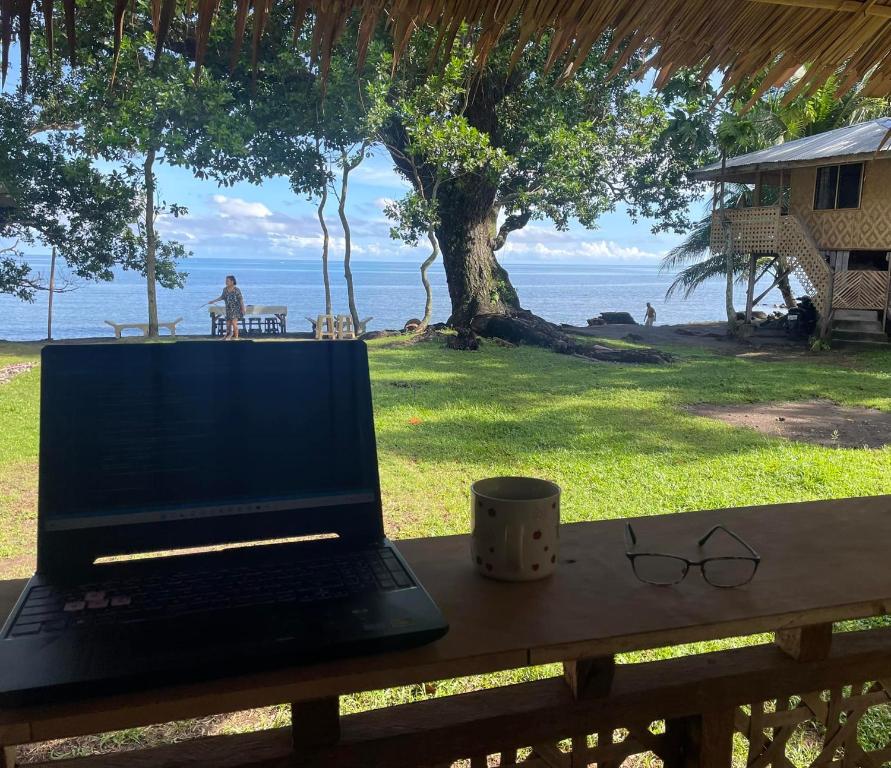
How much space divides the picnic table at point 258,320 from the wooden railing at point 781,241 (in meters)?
7.26

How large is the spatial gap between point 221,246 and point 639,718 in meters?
10.6

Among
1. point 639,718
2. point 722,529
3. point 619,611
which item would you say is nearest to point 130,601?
point 619,611

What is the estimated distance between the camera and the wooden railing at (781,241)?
11023 millimetres

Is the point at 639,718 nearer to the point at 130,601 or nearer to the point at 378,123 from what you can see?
the point at 130,601

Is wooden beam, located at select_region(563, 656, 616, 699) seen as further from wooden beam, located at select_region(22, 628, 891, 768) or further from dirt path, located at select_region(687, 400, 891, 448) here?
dirt path, located at select_region(687, 400, 891, 448)

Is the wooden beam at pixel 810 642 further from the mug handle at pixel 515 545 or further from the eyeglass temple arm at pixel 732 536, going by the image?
the mug handle at pixel 515 545

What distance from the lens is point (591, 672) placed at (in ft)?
3.17

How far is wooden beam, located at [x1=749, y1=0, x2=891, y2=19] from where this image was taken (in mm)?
1312

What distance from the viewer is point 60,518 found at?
2.84ft

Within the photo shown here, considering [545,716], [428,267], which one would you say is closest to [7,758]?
[545,716]

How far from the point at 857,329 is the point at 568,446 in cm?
820

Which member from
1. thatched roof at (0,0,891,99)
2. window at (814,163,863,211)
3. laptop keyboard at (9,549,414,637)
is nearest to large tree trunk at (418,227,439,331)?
window at (814,163,863,211)

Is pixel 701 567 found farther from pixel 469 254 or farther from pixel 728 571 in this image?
pixel 469 254

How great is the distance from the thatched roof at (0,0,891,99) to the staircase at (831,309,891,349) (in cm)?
994
